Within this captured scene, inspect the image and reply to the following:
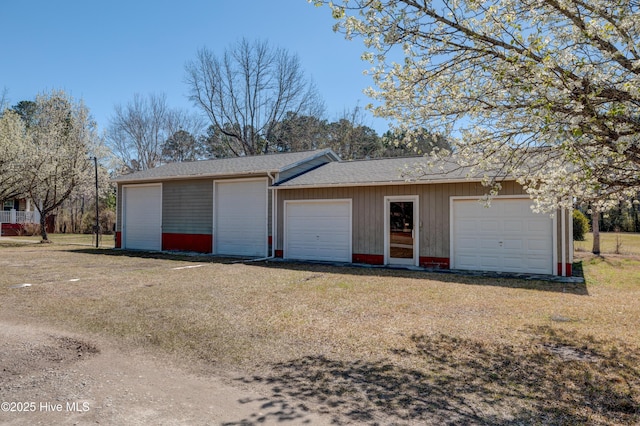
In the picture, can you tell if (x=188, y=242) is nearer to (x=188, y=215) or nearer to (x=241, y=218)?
(x=188, y=215)

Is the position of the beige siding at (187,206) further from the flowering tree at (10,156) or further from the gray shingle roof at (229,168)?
the flowering tree at (10,156)

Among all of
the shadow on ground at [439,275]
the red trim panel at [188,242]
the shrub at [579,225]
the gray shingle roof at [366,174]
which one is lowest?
the shadow on ground at [439,275]

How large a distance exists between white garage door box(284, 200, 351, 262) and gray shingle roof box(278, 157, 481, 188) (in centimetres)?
67

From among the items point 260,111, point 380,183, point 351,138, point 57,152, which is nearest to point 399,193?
point 380,183

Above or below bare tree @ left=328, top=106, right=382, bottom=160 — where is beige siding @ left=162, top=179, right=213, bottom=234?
below

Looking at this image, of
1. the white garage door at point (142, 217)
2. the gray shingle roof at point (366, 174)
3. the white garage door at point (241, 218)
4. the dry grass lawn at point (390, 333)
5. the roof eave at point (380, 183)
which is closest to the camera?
the dry grass lawn at point (390, 333)

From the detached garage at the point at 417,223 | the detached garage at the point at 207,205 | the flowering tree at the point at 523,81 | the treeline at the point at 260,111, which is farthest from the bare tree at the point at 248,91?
the flowering tree at the point at 523,81

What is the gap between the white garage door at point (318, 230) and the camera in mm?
12508

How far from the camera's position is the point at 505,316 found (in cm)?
586

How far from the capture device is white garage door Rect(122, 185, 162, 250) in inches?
647

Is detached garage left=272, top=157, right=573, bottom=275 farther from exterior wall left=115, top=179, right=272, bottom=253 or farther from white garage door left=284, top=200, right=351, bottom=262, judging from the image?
exterior wall left=115, top=179, right=272, bottom=253

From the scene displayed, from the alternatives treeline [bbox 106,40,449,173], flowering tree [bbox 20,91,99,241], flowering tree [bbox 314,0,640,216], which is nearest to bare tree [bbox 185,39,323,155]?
treeline [bbox 106,40,449,173]

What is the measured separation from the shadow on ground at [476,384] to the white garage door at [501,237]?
5.73 metres

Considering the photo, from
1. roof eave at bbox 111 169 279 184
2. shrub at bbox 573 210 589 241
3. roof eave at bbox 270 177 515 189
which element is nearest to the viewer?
roof eave at bbox 270 177 515 189
